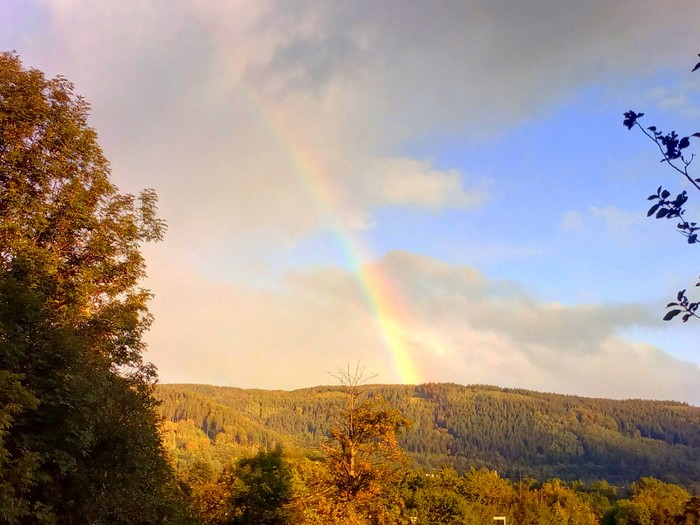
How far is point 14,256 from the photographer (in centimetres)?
1496

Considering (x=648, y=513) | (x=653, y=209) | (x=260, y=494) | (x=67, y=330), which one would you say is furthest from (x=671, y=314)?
(x=648, y=513)

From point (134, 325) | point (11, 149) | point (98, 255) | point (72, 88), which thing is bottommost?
point (134, 325)

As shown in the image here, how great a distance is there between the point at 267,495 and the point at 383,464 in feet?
117

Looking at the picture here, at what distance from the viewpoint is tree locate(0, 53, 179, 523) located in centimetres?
1316

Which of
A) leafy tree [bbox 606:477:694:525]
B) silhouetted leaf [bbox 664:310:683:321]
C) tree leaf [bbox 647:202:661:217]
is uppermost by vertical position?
tree leaf [bbox 647:202:661:217]

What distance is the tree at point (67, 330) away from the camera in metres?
13.2

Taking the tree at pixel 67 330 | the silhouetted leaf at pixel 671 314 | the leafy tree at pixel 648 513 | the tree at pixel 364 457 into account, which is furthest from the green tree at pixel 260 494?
the silhouetted leaf at pixel 671 314

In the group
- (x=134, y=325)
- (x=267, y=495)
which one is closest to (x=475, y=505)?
(x=267, y=495)

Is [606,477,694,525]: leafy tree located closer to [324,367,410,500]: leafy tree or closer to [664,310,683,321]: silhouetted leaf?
[324,367,410,500]: leafy tree

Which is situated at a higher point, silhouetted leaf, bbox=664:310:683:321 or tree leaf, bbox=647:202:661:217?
tree leaf, bbox=647:202:661:217

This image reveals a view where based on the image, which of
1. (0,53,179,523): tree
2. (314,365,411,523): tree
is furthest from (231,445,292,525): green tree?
(0,53,179,523): tree

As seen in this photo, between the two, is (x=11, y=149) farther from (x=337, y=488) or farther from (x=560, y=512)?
(x=560, y=512)

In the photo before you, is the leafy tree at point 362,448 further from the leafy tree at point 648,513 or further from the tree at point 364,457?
the leafy tree at point 648,513

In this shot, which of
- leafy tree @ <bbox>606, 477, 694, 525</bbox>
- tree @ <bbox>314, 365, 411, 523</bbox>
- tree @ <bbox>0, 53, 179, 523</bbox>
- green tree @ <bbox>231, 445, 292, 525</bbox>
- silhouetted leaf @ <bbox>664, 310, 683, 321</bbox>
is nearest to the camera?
silhouetted leaf @ <bbox>664, 310, 683, 321</bbox>
